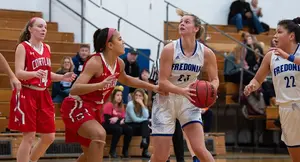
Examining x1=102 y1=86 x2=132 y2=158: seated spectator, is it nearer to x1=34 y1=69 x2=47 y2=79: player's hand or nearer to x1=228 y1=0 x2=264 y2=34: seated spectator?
x1=34 y1=69 x2=47 y2=79: player's hand

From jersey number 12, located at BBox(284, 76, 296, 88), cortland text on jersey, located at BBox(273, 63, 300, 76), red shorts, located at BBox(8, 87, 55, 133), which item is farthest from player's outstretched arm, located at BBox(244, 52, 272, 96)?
red shorts, located at BBox(8, 87, 55, 133)

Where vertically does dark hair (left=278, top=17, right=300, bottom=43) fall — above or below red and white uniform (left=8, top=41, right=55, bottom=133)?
above

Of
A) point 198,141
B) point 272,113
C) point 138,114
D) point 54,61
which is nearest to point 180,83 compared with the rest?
point 198,141

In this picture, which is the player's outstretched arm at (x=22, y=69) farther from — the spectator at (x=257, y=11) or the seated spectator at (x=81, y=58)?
the spectator at (x=257, y=11)

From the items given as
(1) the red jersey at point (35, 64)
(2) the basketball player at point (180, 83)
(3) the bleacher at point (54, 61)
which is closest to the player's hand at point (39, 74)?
(1) the red jersey at point (35, 64)

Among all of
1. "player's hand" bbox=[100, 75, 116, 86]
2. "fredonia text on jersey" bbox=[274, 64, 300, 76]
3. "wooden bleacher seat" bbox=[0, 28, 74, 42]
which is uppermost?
"wooden bleacher seat" bbox=[0, 28, 74, 42]

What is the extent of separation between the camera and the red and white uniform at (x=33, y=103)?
6.92m

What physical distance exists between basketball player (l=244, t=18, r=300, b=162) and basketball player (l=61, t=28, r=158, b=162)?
4.00 ft

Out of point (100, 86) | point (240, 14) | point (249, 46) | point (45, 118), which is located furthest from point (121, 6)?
point (100, 86)

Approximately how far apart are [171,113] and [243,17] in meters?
10.9

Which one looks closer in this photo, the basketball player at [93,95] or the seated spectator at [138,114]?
the basketball player at [93,95]

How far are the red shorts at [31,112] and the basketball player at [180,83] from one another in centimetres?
132

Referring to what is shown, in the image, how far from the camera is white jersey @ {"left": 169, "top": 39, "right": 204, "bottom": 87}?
20.8 feet

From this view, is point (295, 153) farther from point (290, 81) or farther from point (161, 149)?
point (161, 149)
